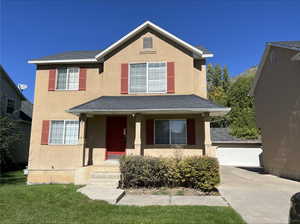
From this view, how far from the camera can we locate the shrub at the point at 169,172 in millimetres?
7555

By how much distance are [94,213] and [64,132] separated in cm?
705

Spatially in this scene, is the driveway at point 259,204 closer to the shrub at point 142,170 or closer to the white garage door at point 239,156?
the shrub at point 142,170

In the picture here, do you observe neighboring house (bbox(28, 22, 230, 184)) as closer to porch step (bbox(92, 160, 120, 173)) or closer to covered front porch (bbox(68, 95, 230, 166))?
covered front porch (bbox(68, 95, 230, 166))

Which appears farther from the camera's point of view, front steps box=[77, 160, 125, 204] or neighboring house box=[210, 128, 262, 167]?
neighboring house box=[210, 128, 262, 167]

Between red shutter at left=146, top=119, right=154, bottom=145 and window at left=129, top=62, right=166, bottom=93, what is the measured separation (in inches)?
68.7

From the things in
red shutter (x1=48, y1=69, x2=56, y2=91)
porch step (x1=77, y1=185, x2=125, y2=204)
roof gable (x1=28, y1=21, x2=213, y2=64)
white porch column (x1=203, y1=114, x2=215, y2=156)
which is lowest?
porch step (x1=77, y1=185, x2=125, y2=204)

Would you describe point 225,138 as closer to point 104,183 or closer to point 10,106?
point 104,183

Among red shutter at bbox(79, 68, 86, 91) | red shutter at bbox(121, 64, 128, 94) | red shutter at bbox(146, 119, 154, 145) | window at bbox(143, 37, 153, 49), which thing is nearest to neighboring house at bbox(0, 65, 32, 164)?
red shutter at bbox(79, 68, 86, 91)

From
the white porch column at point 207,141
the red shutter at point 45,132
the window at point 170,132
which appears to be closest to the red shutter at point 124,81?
the window at point 170,132

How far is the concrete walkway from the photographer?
6.08 metres

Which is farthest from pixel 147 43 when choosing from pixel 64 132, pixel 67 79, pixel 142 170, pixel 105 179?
pixel 105 179

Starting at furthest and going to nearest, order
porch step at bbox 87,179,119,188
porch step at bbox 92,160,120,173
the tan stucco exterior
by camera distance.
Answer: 1. the tan stucco exterior
2. porch step at bbox 92,160,120,173
3. porch step at bbox 87,179,119,188

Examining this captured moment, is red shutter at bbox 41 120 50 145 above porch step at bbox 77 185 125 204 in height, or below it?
above

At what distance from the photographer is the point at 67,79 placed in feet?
38.1
